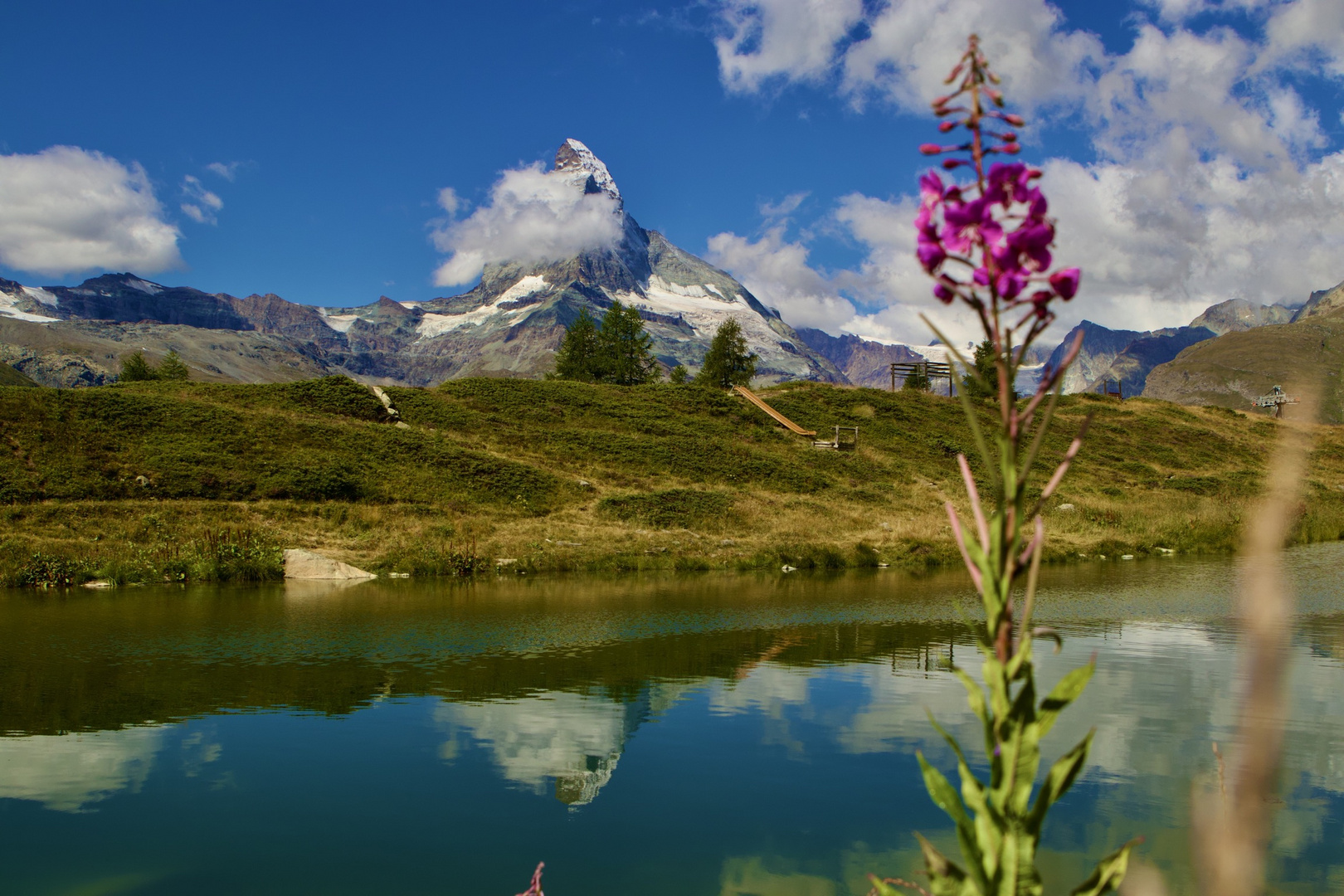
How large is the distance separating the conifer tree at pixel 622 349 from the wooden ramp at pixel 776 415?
2222 centimetres

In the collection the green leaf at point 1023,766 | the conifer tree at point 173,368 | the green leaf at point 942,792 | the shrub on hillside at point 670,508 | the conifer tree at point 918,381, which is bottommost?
the green leaf at point 942,792

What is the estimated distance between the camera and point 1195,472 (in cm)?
5988

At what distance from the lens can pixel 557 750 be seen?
8961mm

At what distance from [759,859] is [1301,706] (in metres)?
7.58

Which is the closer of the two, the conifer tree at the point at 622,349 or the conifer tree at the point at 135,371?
the conifer tree at the point at 622,349

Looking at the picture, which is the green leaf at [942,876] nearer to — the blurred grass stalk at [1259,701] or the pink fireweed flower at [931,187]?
the blurred grass stalk at [1259,701]

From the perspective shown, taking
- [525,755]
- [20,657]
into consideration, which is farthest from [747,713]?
[20,657]

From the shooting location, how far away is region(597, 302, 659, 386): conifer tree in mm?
85062

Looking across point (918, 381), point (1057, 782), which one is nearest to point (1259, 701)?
point (1057, 782)

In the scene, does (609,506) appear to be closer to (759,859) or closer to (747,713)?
(747,713)

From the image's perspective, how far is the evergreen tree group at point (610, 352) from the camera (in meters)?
85.2

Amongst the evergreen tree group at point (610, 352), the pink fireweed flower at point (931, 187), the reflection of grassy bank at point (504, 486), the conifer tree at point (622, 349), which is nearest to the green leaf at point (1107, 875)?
the pink fireweed flower at point (931, 187)

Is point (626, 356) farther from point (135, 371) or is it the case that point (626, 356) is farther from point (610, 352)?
point (135, 371)

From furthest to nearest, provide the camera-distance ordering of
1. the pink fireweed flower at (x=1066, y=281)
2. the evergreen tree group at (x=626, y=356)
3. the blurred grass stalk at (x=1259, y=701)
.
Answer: the evergreen tree group at (x=626, y=356), the pink fireweed flower at (x=1066, y=281), the blurred grass stalk at (x=1259, y=701)
